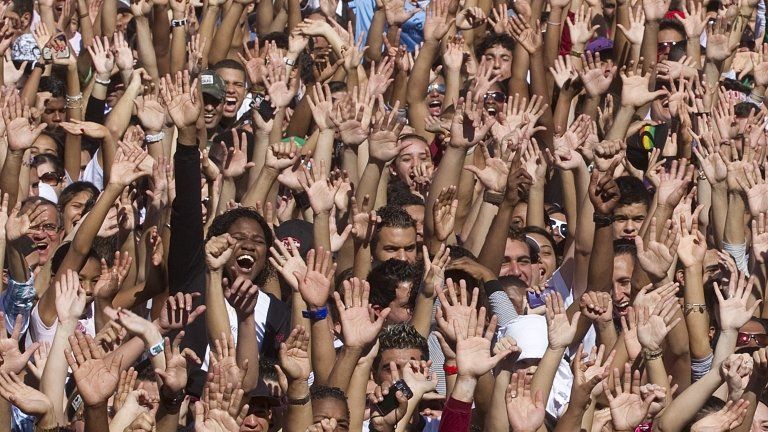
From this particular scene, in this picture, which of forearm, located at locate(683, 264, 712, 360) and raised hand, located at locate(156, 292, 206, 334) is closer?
raised hand, located at locate(156, 292, 206, 334)

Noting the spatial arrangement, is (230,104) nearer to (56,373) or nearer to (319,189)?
(319,189)

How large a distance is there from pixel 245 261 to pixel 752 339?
207cm

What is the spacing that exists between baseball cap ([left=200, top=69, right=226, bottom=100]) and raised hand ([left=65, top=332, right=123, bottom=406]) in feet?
10.8

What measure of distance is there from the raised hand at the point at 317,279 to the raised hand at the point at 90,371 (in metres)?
0.95

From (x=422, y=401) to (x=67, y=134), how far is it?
3420 mm

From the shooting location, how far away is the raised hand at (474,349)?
6277 millimetres

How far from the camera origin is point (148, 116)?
327 inches

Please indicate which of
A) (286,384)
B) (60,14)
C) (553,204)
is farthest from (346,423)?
(60,14)

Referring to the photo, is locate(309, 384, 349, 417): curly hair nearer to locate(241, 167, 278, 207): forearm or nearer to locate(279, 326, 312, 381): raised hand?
locate(279, 326, 312, 381): raised hand

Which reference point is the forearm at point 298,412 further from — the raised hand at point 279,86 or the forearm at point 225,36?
the forearm at point 225,36

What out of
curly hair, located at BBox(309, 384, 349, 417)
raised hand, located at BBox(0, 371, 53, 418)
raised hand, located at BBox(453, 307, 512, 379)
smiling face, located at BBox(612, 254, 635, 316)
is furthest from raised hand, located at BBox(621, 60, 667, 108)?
raised hand, located at BBox(0, 371, 53, 418)

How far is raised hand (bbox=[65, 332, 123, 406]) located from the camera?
6.00 meters

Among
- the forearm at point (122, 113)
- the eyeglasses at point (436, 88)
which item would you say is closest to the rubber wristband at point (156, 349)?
the forearm at point (122, 113)

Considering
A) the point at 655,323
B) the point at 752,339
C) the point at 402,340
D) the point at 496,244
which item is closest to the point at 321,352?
the point at 402,340
